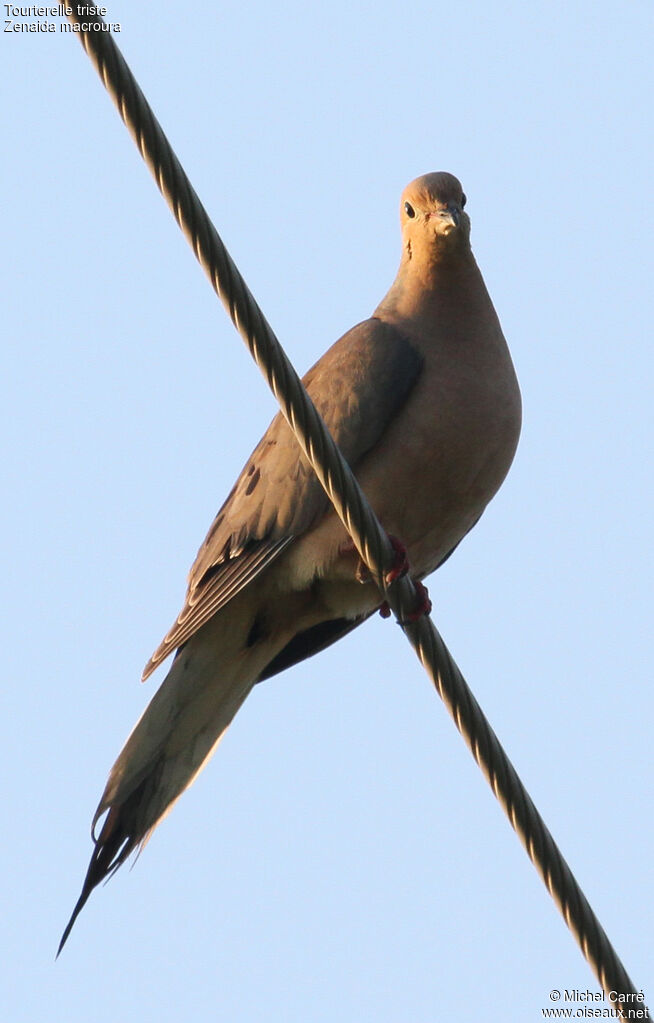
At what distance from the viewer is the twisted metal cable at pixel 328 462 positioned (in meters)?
3.56

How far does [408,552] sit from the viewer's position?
5656 millimetres

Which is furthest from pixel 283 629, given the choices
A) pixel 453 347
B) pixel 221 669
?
pixel 453 347

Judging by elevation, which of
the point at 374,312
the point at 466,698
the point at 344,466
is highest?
the point at 374,312

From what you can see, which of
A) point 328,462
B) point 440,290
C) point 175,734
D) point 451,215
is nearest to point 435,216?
point 451,215

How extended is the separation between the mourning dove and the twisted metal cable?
118cm

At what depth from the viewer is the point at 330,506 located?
5.49 meters

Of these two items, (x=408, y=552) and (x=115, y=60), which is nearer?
(x=115, y=60)

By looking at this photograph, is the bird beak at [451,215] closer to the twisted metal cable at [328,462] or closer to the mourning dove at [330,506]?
the mourning dove at [330,506]

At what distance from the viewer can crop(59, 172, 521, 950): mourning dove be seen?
5.48 metres

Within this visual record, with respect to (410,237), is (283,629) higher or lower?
lower

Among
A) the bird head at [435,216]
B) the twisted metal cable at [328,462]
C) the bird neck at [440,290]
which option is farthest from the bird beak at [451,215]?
the twisted metal cable at [328,462]

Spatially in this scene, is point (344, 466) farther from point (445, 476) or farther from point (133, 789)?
point (133, 789)

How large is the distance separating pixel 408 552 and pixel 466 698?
158 centimetres

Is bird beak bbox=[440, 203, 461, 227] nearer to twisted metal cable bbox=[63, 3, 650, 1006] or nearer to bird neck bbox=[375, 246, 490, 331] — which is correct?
bird neck bbox=[375, 246, 490, 331]
